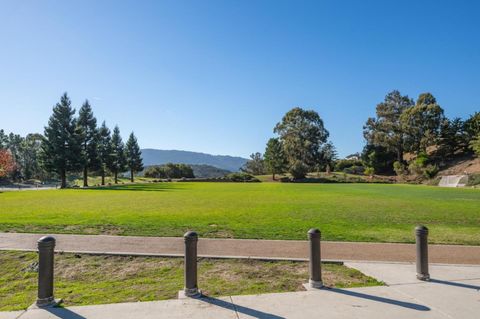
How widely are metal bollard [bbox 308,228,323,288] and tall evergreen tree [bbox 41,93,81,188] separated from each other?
158 feet

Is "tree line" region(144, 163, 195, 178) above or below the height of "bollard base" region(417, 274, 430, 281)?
above

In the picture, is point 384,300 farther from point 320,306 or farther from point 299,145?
point 299,145

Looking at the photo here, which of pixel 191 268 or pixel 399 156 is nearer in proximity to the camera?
pixel 191 268

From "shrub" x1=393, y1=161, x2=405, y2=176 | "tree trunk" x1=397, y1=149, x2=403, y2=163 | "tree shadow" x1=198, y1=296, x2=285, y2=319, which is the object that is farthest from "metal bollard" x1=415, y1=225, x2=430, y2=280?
"tree trunk" x1=397, y1=149, x2=403, y2=163

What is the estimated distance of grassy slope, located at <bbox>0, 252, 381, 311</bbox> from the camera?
5539 mm

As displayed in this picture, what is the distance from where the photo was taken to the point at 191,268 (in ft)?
17.6

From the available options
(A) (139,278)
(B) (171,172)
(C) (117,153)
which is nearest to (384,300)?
(A) (139,278)

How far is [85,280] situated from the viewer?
6398mm

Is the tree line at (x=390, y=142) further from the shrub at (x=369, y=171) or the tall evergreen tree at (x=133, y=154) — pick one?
the tall evergreen tree at (x=133, y=154)

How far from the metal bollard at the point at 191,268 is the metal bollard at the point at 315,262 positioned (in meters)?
1.94

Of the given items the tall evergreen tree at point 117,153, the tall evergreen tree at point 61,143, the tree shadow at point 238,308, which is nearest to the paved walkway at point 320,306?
the tree shadow at point 238,308

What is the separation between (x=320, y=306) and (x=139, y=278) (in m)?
3.57

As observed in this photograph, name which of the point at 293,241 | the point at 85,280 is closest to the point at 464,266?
the point at 293,241

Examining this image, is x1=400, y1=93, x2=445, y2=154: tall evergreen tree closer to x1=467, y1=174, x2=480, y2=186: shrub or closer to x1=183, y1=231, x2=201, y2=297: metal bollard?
x1=467, y1=174, x2=480, y2=186: shrub
